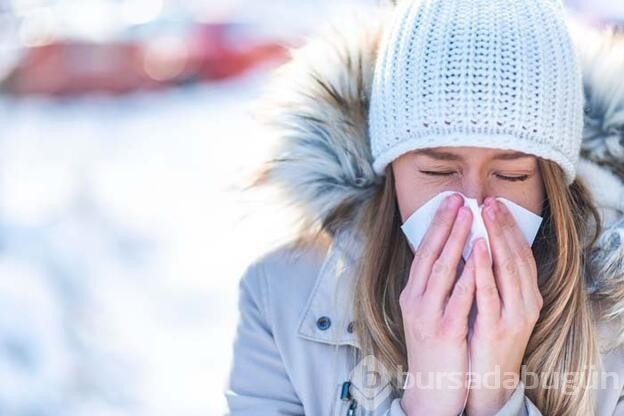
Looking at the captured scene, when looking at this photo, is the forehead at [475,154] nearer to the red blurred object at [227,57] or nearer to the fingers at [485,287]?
the fingers at [485,287]

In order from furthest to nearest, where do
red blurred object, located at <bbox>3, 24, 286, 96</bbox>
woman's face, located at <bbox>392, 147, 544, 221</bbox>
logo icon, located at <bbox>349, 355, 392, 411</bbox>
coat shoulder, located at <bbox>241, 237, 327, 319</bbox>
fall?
red blurred object, located at <bbox>3, 24, 286, 96</bbox> < coat shoulder, located at <bbox>241, 237, 327, 319</bbox> < logo icon, located at <bbox>349, 355, 392, 411</bbox> < woman's face, located at <bbox>392, 147, 544, 221</bbox>

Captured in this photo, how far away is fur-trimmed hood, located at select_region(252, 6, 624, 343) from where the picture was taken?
93.8 inches

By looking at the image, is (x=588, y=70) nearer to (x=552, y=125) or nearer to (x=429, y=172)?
(x=552, y=125)

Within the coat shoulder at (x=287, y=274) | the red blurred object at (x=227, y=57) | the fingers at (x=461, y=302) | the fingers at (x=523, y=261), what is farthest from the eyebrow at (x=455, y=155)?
the red blurred object at (x=227, y=57)

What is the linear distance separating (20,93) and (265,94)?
31.2 ft

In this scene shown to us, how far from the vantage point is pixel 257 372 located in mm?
2350

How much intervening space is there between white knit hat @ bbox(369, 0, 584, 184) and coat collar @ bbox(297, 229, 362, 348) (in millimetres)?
226

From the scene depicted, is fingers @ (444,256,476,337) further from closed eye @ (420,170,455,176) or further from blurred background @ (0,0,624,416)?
blurred background @ (0,0,624,416)

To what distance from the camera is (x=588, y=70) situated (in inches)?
95.0

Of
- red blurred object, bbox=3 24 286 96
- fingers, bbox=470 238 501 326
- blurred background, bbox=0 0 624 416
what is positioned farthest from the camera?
red blurred object, bbox=3 24 286 96

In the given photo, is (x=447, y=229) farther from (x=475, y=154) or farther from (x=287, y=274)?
(x=287, y=274)

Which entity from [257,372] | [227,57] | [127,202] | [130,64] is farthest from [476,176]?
[130,64]

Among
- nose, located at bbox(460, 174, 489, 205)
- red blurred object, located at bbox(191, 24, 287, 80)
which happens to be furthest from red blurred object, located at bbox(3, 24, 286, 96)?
nose, located at bbox(460, 174, 489, 205)

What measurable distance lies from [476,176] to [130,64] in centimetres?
1076
